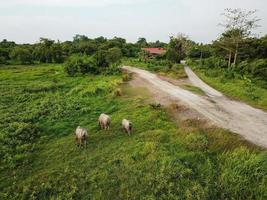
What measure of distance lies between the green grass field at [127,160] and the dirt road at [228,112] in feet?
4.56

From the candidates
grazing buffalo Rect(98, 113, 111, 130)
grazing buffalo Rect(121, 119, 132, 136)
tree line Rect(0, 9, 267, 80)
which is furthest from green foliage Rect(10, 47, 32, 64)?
grazing buffalo Rect(121, 119, 132, 136)

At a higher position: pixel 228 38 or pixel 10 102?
pixel 228 38

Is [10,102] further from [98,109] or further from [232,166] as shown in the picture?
[232,166]

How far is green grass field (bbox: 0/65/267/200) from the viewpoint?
1025 centimetres

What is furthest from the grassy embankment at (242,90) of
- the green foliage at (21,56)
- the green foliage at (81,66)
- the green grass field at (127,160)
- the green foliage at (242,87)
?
the green foliage at (21,56)

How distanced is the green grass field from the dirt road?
139 cm

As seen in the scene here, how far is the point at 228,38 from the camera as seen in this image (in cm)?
4616

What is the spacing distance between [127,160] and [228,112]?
1036cm

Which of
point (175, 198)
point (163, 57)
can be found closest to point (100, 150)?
point (175, 198)

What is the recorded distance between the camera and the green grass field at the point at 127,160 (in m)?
10.2

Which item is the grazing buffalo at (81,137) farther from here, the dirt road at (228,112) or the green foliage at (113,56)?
the green foliage at (113,56)

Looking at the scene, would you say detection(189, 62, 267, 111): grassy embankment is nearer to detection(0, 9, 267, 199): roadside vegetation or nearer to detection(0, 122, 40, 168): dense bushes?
detection(0, 9, 267, 199): roadside vegetation

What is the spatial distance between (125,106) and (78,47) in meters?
49.9

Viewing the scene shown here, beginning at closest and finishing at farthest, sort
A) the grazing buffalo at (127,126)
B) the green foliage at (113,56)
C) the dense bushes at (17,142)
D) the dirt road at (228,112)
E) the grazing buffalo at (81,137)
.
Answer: the dense bushes at (17,142) < the grazing buffalo at (81,137) < the grazing buffalo at (127,126) < the dirt road at (228,112) < the green foliage at (113,56)
